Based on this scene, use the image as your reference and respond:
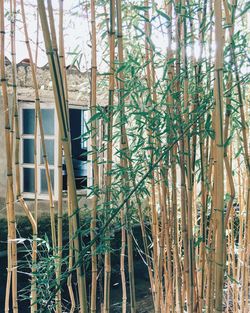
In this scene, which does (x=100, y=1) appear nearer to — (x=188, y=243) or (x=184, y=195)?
(x=184, y=195)

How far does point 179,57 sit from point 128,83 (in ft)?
0.68

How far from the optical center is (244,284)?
7.07 ft

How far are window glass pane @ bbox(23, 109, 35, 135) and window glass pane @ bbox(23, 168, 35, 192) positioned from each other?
0.39 metres

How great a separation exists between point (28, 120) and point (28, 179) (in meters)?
0.60

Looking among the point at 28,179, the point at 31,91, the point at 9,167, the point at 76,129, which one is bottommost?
the point at 28,179

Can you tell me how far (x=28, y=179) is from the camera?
4766mm

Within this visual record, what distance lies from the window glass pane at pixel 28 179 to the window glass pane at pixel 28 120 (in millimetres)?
386

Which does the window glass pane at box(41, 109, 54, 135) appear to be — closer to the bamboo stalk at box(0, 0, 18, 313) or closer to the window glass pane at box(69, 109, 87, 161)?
the window glass pane at box(69, 109, 87, 161)

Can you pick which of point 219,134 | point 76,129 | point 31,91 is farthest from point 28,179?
point 219,134

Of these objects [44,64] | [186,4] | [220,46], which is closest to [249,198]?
[186,4]

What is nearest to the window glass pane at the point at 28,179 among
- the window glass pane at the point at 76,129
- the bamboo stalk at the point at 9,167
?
the window glass pane at the point at 76,129

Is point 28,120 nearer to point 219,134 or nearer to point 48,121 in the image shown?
point 48,121

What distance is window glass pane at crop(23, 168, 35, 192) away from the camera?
4.76 metres

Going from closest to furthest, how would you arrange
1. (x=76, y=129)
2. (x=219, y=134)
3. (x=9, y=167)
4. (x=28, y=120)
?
(x=219, y=134)
(x=9, y=167)
(x=28, y=120)
(x=76, y=129)
